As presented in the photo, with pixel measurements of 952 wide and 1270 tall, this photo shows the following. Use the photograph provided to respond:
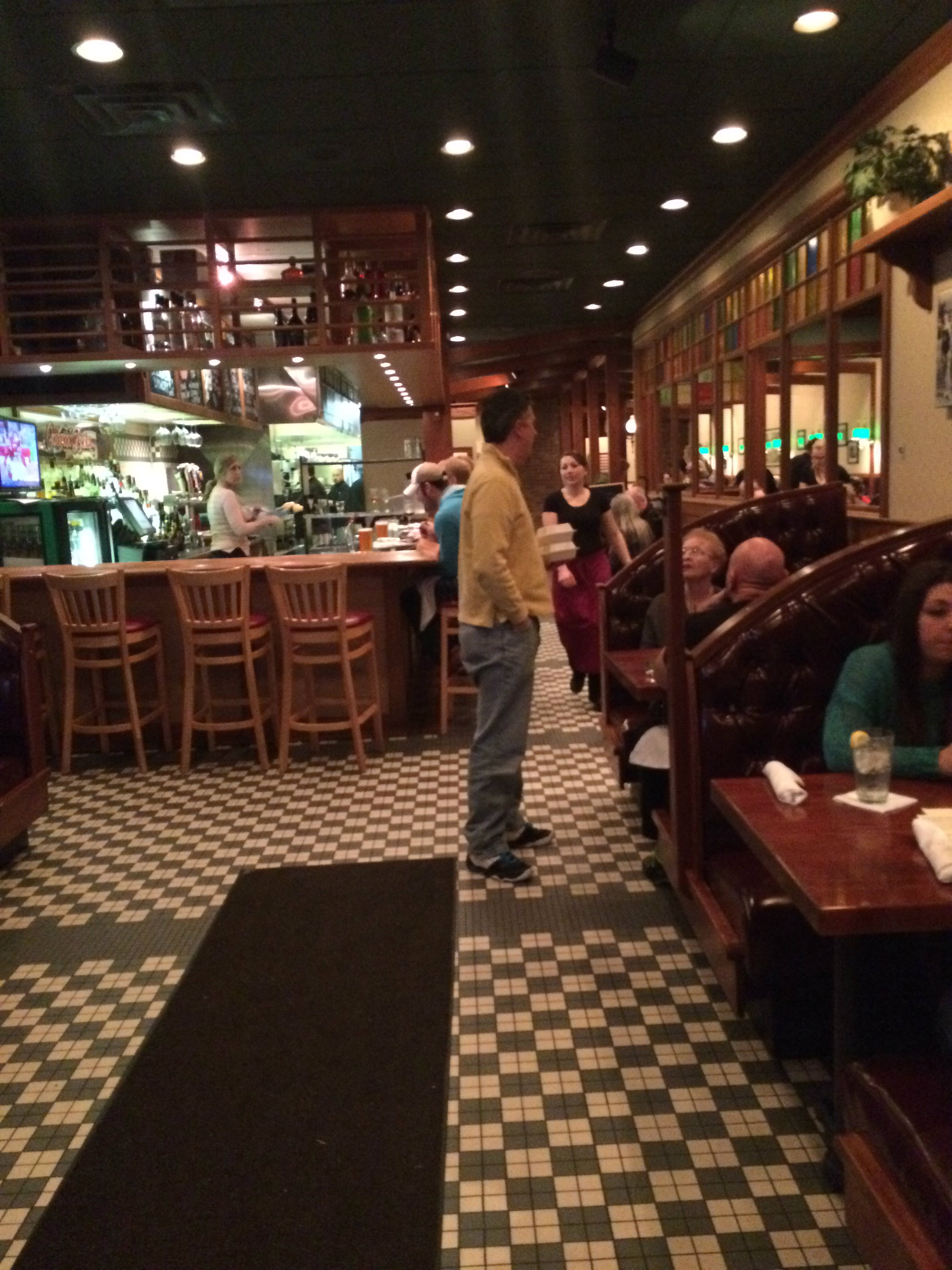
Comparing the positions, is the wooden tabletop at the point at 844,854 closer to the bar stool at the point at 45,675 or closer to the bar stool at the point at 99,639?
the bar stool at the point at 99,639

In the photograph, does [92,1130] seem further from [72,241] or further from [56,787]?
[72,241]

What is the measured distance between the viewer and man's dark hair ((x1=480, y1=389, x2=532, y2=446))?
11.1 ft

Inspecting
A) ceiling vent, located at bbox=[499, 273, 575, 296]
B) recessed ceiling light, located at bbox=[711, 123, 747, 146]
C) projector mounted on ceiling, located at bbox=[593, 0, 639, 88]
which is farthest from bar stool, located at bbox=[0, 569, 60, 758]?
ceiling vent, located at bbox=[499, 273, 575, 296]

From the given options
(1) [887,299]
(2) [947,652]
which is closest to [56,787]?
(2) [947,652]

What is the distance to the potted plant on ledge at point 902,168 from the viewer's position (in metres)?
4.23

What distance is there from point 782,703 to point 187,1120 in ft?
A: 6.01

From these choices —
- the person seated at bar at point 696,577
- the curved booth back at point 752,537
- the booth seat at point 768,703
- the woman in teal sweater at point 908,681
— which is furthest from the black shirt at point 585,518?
the woman in teal sweater at point 908,681

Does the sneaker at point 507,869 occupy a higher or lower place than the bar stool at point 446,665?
lower

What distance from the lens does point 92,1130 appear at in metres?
2.27

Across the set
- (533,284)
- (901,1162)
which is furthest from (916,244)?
(533,284)

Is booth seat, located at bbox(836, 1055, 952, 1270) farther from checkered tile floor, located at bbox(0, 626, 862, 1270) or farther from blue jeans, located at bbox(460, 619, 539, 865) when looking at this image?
blue jeans, located at bbox(460, 619, 539, 865)

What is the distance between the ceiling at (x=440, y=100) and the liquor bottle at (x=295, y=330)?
646 mm

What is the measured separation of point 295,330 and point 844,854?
5.62 metres

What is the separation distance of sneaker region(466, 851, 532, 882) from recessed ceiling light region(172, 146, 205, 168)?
406 centimetres
